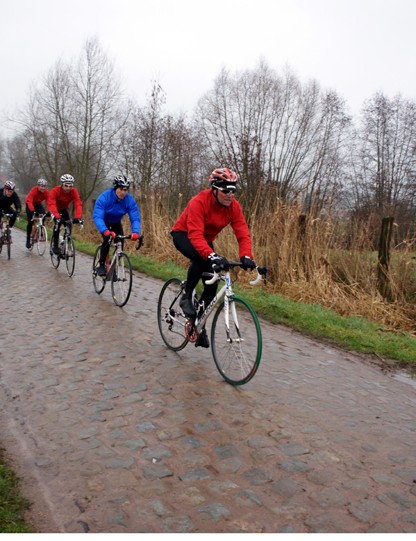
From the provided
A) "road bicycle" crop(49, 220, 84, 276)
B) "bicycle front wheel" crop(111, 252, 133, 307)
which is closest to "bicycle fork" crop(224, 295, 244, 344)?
"bicycle front wheel" crop(111, 252, 133, 307)

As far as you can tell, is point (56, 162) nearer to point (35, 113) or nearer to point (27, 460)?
point (35, 113)

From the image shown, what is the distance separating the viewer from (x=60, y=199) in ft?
39.8

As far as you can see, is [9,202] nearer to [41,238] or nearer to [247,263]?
[41,238]

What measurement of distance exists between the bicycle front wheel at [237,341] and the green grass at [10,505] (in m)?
2.40

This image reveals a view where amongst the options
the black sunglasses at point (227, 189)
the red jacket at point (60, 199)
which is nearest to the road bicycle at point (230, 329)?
the black sunglasses at point (227, 189)

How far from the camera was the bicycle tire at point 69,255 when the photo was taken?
1123 cm

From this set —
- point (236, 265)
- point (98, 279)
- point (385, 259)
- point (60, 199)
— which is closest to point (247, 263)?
point (236, 265)

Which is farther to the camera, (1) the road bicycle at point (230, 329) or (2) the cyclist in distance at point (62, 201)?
(2) the cyclist in distance at point (62, 201)

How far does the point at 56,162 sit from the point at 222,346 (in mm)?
30895

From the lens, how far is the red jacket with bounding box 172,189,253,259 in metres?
5.09

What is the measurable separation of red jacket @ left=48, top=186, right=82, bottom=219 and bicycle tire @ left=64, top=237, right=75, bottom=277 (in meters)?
0.72

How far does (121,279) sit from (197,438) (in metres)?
5.13

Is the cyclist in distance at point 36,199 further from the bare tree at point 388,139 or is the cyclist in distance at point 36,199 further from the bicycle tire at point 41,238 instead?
the bare tree at point 388,139

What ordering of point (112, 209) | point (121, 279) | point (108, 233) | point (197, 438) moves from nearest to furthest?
point (197, 438), point (108, 233), point (121, 279), point (112, 209)
